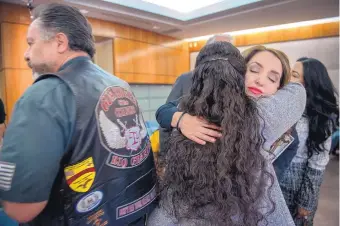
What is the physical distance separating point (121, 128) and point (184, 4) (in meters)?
4.92

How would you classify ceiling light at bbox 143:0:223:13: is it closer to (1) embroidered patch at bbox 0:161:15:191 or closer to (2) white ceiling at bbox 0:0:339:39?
(2) white ceiling at bbox 0:0:339:39

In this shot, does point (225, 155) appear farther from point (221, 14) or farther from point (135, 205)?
point (221, 14)

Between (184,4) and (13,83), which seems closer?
(13,83)

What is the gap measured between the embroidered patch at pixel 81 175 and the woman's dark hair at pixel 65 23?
0.46 meters

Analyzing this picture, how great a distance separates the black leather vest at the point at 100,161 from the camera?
0.79 metres

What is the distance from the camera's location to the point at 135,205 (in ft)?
3.05

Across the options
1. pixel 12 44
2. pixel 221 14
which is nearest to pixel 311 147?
pixel 221 14

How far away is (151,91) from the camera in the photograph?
689 cm

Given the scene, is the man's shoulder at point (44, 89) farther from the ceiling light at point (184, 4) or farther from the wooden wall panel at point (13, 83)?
the ceiling light at point (184, 4)

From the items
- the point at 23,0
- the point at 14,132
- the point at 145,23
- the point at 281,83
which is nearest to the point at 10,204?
the point at 14,132

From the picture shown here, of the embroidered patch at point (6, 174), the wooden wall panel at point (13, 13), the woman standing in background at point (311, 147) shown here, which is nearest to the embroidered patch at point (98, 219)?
the embroidered patch at point (6, 174)

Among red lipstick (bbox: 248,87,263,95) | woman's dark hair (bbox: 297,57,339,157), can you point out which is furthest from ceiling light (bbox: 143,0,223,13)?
red lipstick (bbox: 248,87,263,95)

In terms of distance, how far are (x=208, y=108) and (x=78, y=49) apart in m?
0.57

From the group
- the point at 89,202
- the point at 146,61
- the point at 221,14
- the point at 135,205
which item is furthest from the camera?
the point at 146,61
